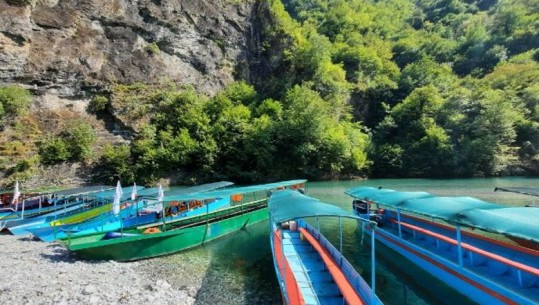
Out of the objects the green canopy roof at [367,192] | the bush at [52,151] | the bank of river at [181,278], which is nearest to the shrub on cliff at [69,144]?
the bush at [52,151]

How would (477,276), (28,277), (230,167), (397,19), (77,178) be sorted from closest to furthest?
(477,276), (28,277), (77,178), (230,167), (397,19)

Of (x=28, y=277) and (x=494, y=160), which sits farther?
(x=494, y=160)

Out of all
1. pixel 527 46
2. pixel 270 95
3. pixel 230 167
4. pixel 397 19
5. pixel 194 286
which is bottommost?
pixel 194 286

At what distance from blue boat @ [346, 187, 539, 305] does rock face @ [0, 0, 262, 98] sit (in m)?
46.5

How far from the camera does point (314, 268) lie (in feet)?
36.8

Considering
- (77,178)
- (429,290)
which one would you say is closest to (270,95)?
(77,178)

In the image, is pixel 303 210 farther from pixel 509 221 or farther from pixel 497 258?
pixel 497 258

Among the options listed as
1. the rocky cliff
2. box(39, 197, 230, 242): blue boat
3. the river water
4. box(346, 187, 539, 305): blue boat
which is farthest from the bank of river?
the rocky cliff

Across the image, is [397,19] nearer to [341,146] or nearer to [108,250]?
[341,146]

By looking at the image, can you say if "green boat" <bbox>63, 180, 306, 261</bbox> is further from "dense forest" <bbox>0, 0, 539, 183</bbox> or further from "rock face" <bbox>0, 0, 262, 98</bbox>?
"rock face" <bbox>0, 0, 262, 98</bbox>

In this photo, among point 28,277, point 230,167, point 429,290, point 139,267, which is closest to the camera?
point 429,290

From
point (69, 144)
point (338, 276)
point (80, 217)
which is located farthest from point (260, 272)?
point (69, 144)

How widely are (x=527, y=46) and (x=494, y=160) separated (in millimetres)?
55726

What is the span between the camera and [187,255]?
607 inches
